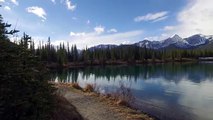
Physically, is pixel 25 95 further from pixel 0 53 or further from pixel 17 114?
pixel 0 53

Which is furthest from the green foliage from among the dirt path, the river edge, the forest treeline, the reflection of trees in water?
the forest treeline

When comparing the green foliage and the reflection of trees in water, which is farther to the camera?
the reflection of trees in water

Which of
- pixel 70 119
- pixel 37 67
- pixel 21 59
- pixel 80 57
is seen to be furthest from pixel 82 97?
pixel 80 57

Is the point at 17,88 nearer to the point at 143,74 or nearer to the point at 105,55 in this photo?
the point at 143,74

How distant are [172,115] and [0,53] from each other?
17.4 meters

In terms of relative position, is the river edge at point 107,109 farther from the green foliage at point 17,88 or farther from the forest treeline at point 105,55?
the forest treeline at point 105,55

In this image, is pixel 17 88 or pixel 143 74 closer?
pixel 17 88

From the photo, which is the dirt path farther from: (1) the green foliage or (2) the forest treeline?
(2) the forest treeline

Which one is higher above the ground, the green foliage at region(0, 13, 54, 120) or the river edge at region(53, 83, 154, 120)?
the green foliage at region(0, 13, 54, 120)

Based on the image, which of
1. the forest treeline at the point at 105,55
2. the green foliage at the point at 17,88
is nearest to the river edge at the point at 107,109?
the green foliage at the point at 17,88

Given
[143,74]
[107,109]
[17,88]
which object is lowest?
[143,74]

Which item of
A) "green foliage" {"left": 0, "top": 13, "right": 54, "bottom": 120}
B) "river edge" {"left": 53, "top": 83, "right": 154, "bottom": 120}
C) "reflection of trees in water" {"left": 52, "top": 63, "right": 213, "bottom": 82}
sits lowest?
"reflection of trees in water" {"left": 52, "top": 63, "right": 213, "bottom": 82}

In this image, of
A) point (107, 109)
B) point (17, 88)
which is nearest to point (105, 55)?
point (107, 109)

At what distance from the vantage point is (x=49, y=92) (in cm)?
848
